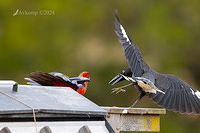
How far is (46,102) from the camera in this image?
1.54 metres

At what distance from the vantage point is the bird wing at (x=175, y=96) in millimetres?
3900

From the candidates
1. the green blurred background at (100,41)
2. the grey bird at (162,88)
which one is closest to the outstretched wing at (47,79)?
the grey bird at (162,88)

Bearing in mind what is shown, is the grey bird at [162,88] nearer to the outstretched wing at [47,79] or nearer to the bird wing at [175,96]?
the bird wing at [175,96]

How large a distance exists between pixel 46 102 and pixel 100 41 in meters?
7.91

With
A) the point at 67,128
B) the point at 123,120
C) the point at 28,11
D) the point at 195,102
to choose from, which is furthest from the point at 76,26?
the point at 67,128

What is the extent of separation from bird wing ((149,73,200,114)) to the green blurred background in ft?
13.4

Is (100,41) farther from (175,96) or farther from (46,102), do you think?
(46,102)

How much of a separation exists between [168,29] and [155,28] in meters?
0.35

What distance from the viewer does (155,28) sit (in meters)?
9.82

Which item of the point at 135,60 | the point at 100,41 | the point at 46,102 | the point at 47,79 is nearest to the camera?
the point at 46,102

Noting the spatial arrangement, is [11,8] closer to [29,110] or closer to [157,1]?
[157,1]

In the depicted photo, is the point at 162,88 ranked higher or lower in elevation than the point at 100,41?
lower

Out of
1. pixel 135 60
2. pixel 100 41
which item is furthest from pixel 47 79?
pixel 100 41

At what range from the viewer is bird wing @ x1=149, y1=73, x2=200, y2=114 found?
390 cm
